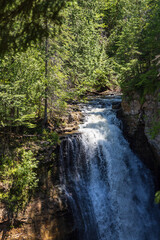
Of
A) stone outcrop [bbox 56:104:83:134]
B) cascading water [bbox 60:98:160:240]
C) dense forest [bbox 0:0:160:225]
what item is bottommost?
cascading water [bbox 60:98:160:240]

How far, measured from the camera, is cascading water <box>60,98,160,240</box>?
29.8 ft

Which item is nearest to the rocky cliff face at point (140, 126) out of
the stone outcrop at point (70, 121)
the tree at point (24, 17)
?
the stone outcrop at point (70, 121)

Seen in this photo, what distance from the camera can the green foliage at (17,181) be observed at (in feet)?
25.1

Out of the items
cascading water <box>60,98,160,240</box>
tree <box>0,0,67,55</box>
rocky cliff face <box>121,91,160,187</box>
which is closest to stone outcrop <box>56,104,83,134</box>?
cascading water <box>60,98,160,240</box>

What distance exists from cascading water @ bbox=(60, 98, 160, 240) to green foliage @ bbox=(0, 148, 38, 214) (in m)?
1.77

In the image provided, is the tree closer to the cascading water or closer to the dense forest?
the dense forest

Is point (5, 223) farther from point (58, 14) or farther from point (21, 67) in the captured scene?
point (58, 14)

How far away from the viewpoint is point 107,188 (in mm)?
9906

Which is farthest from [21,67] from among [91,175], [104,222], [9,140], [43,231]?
[104,222]

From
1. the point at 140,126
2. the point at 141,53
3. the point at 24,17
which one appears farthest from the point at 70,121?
the point at 24,17

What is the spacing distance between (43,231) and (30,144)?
12.7ft

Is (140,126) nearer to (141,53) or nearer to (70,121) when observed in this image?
(141,53)

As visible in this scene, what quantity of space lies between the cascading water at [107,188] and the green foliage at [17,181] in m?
1.77

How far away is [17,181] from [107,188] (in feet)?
15.3
